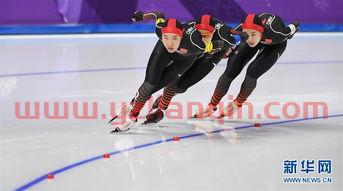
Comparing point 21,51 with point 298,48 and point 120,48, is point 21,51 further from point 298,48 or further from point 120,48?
point 298,48

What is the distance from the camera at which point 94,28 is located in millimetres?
13078

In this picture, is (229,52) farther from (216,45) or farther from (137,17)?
(137,17)

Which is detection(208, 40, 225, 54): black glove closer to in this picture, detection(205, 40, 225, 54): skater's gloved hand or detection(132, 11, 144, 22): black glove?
detection(205, 40, 225, 54): skater's gloved hand

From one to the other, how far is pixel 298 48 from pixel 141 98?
22.0 feet

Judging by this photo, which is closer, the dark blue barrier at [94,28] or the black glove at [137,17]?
the black glove at [137,17]

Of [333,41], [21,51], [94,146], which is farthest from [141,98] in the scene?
[333,41]

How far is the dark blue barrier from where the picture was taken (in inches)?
502

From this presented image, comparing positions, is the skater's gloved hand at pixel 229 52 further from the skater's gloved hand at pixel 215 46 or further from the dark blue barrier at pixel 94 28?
the dark blue barrier at pixel 94 28

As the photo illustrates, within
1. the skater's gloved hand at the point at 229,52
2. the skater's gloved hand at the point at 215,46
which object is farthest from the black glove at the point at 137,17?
the skater's gloved hand at the point at 229,52

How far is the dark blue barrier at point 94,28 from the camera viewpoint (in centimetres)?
1274

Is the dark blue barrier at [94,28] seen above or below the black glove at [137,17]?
above

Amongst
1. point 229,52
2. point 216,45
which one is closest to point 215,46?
point 216,45

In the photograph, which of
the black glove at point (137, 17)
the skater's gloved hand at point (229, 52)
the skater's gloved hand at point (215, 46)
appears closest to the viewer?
the skater's gloved hand at point (215, 46)

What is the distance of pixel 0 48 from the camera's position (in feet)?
36.1
